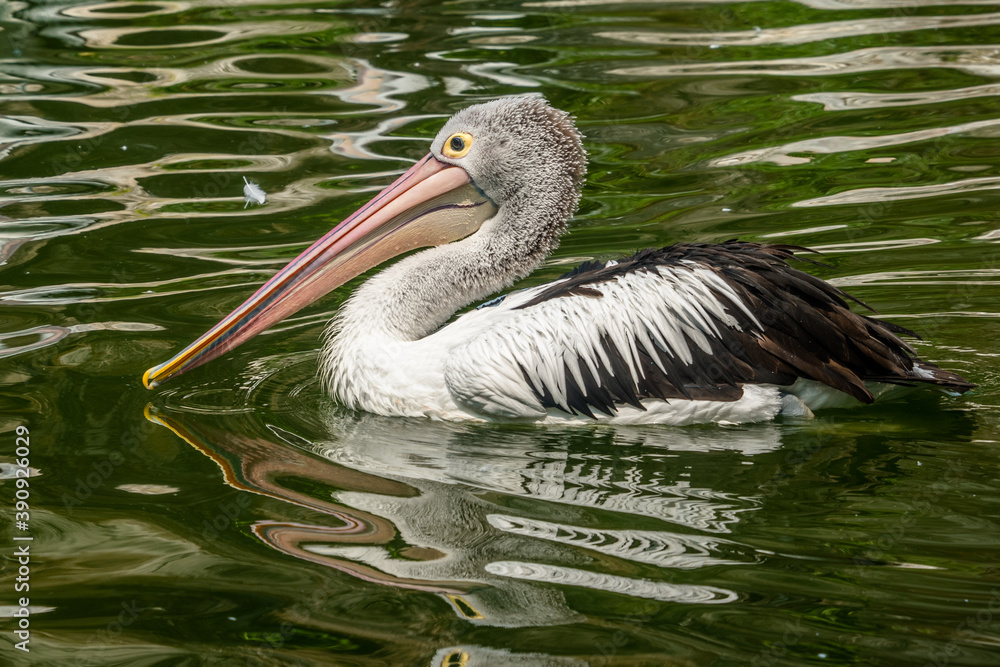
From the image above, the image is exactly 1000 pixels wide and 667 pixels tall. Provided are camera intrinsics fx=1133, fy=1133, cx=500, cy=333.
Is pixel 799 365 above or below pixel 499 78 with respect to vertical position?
below

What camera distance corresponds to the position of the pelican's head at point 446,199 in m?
5.49

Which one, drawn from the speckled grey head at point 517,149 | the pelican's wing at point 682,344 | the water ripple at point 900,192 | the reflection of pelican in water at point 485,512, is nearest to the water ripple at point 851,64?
the water ripple at point 900,192

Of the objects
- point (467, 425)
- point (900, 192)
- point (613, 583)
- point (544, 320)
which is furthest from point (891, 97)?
point (613, 583)

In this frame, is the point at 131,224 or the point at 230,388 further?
the point at 131,224

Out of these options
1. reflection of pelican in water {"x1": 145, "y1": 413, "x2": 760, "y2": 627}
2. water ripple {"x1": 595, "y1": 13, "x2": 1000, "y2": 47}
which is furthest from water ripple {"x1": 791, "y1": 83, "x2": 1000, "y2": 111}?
reflection of pelican in water {"x1": 145, "y1": 413, "x2": 760, "y2": 627}

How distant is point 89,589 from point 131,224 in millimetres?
4697

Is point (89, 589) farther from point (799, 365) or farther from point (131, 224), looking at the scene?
point (131, 224)

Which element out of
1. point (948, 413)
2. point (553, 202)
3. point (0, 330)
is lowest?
point (948, 413)

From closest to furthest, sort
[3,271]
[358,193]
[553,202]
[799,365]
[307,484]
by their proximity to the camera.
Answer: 1. [307,484]
2. [799,365]
3. [553,202]
4. [3,271]
5. [358,193]

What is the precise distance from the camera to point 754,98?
9.70 m

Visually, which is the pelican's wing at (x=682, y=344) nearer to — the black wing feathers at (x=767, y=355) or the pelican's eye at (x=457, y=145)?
the black wing feathers at (x=767, y=355)

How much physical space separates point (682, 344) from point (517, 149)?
1291 mm

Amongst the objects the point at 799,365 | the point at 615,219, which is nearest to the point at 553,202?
the point at 799,365

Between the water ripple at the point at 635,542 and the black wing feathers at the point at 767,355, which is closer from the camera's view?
the water ripple at the point at 635,542
